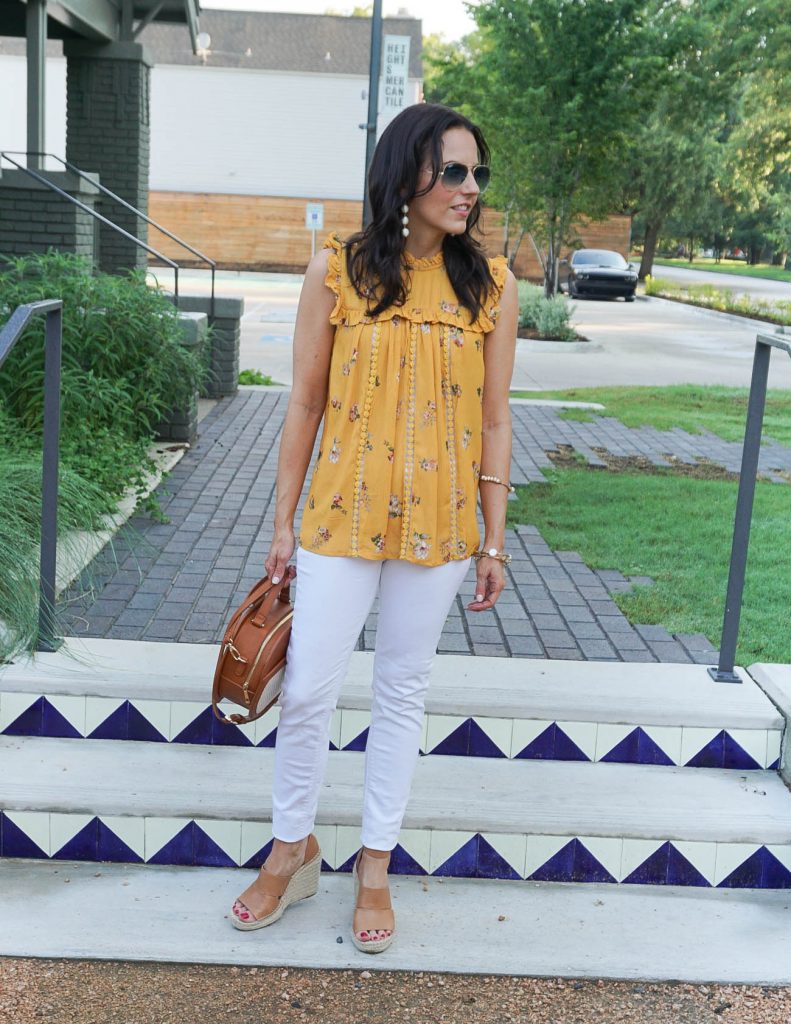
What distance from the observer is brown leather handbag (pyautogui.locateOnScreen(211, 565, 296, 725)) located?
2857mm

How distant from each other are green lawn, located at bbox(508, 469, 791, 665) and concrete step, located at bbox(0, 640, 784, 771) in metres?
0.74

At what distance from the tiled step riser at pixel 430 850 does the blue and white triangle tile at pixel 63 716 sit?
397 mm

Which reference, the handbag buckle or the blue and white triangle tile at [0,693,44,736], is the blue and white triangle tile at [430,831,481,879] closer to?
the handbag buckle

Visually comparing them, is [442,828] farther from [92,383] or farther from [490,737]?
[92,383]

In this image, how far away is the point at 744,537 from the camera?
408 centimetres

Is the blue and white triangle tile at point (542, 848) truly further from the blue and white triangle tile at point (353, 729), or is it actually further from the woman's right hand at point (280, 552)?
the woman's right hand at point (280, 552)

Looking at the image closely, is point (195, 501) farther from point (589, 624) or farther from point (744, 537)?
point (744, 537)

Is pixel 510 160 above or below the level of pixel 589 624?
above

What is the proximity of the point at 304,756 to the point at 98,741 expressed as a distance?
42.8 inches

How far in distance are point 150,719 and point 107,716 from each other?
0.42 ft

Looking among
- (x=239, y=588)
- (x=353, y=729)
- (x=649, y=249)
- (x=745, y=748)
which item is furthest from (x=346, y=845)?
(x=649, y=249)

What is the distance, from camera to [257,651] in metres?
2.85

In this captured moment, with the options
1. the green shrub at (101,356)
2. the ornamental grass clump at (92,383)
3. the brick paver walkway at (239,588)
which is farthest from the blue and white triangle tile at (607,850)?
the green shrub at (101,356)

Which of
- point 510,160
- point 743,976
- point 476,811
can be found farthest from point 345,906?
point 510,160
